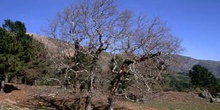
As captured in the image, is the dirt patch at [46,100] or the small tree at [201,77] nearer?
the dirt patch at [46,100]

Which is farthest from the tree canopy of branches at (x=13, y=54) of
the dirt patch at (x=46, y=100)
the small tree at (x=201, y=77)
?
the small tree at (x=201, y=77)

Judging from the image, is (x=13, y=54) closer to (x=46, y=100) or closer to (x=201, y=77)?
(x=46, y=100)

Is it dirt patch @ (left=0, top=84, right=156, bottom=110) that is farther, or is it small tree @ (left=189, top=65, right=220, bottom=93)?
small tree @ (left=189, top=65, right=220, bottom=93)

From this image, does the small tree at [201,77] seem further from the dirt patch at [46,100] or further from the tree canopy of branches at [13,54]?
the tree canopy of branches at [13,54]

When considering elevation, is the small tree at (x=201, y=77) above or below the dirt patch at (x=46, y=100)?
above

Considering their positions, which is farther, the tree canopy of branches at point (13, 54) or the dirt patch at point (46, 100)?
the tree canopy of branches at point (13, 54)

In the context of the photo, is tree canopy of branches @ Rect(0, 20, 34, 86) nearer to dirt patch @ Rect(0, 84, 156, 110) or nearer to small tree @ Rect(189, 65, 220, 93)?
dirt patch @ Rect(0, 84, 156, 110)

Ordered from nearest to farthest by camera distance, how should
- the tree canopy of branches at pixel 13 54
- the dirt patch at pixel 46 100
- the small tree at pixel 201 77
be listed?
the dirt patch at pixel 46 100, the tree canopy of branches at pixel 13 54, the small tree at pixel 201 77

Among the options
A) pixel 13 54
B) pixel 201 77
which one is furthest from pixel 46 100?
pixel 201 77

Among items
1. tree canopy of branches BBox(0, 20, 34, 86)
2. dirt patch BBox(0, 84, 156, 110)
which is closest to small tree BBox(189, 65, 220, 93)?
dirt patch BBox(0, 84, 156, 110)

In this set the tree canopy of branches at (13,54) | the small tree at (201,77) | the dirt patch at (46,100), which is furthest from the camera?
the small tree at (201,77)

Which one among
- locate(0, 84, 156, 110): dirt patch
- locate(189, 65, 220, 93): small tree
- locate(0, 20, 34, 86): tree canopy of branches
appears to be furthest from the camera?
locate(189, 65, 220, 93): small tree

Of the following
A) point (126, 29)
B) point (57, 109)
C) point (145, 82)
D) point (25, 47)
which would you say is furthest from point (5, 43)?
point (145, 82)

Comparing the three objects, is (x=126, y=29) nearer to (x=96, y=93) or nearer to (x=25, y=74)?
(x=96, y=93)
